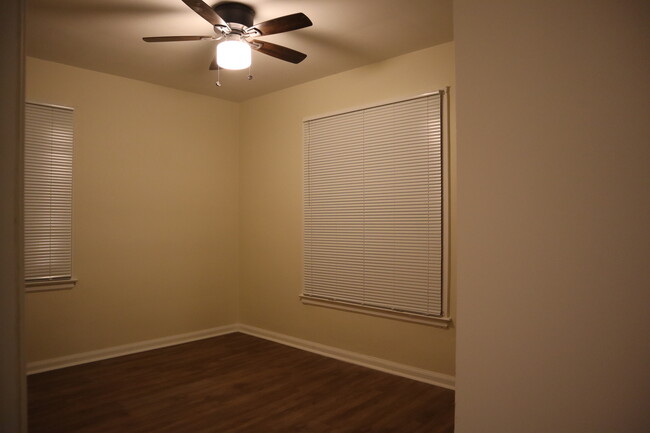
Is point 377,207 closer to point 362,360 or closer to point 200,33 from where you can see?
point 362,360

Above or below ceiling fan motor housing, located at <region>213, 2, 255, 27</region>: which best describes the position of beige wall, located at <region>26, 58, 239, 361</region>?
below

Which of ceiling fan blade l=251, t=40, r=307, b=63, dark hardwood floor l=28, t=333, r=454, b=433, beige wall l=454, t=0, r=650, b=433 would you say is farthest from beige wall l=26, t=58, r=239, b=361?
beige wall l=454, t=0, r=650, b=433

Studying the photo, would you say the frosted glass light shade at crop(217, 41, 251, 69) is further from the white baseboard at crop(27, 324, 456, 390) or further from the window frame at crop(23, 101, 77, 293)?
the white baseboard at crop(27, 324, 456, 390)

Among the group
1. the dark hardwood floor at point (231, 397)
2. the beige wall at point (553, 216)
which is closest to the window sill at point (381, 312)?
the dark hardwood floor at point (231, 397)

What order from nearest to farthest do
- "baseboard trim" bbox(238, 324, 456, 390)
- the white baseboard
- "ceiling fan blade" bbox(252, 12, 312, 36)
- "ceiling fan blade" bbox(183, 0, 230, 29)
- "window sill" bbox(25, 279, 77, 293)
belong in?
"ceiling fan blade" bbox(183, 0, 230, 29) < "ceiling fan blade" bbox(252, 12, 312, 36) < "baseboard trim" bbox(238, 324, 456, 390) < the white baseboard < "window sill" bbox(25, 279, 77, 293)

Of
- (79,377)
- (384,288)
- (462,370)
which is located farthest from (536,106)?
(79,377)

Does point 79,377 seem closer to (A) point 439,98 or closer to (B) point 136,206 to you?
(B) point 136,206

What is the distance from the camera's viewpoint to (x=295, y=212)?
460 centimetres

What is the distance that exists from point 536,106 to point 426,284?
2.27 metres

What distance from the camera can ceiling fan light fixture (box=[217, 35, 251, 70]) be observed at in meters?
2.89

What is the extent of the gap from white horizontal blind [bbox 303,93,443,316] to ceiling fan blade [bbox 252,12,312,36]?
1376 millimetres

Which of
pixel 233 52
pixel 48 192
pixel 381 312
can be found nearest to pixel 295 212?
pixel 381 312

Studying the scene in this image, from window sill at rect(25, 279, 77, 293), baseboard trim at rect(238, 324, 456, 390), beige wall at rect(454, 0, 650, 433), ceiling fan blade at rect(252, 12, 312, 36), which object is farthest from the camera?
window sill at rect(25, 279, 77, 293)

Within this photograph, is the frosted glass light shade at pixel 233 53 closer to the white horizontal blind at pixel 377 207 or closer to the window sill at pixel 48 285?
the white horizontal blind at pixel 377 207
